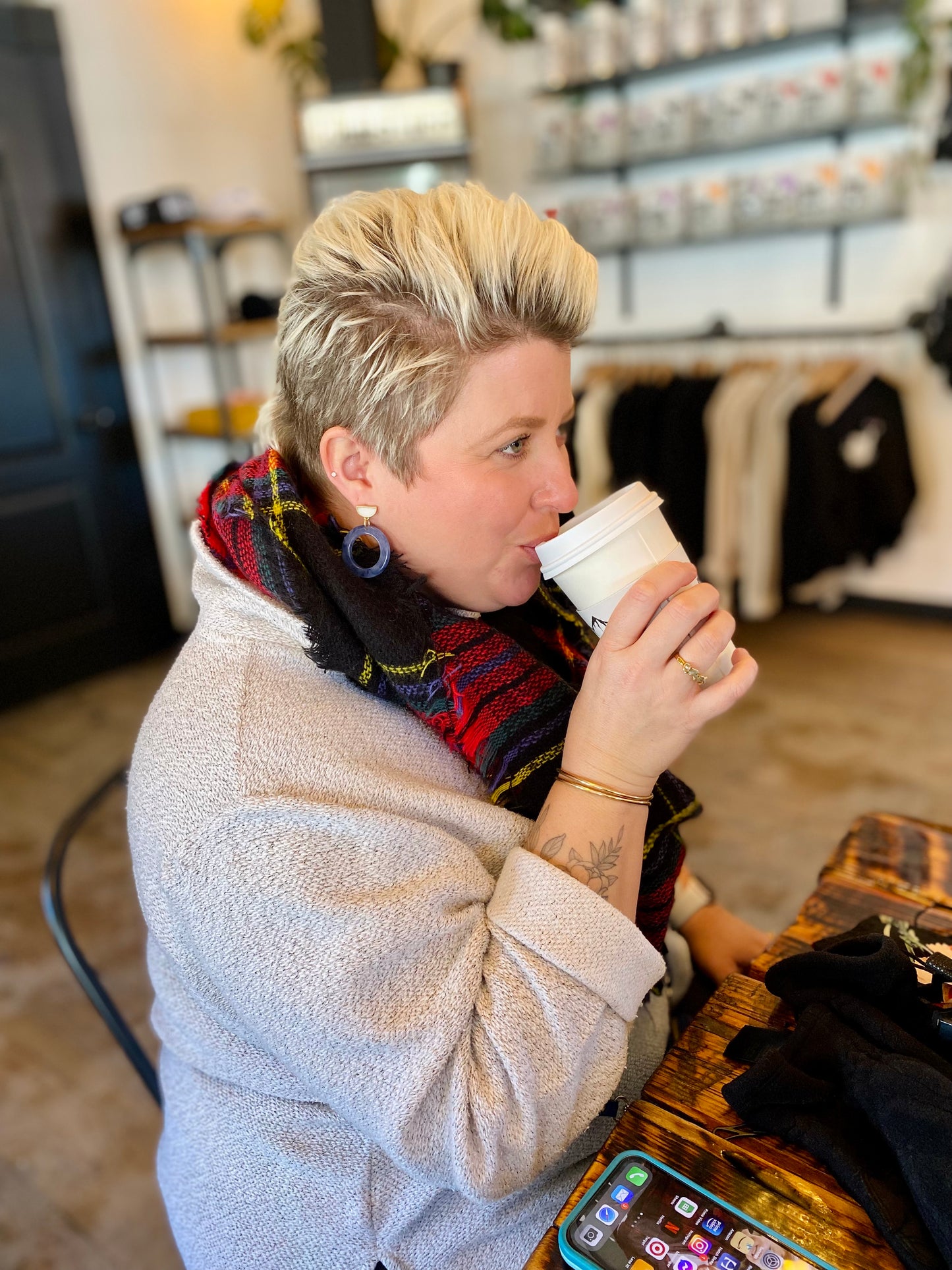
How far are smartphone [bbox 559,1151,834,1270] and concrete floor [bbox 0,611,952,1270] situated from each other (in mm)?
1276

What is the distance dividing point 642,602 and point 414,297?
0.33m

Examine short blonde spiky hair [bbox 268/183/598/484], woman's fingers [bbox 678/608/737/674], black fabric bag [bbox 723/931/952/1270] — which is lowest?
black fabric bag [bbox 723/931/952/1270]

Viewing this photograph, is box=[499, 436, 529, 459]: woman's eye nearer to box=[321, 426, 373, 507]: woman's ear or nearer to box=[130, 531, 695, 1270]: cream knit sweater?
box=[321, 426, 373, 507]: woman's ear

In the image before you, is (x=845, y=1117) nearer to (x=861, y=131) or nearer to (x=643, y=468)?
(x=643, y=468)

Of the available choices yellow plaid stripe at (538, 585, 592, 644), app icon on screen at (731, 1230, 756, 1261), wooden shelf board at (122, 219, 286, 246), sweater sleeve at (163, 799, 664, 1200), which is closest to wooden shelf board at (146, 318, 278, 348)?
wooden shelf board at (122, 219, 286, 246)

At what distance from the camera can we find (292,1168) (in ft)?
2.54

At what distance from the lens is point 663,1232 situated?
1.95 ft

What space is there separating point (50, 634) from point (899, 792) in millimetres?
3219

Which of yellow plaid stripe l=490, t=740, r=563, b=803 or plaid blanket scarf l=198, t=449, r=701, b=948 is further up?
plaid blanket scarf l=198, t=449, r=701, b=948

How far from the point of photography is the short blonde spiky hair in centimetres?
78

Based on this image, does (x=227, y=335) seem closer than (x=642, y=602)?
No

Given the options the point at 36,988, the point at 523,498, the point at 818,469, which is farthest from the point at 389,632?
the point at 818,469

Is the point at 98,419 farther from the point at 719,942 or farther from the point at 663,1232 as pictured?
the point at 663,1232

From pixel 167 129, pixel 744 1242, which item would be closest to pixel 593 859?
pixel 744 1242
